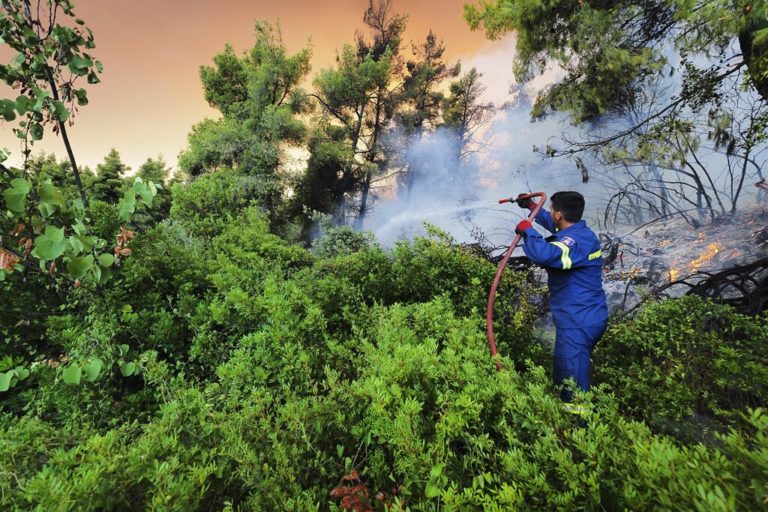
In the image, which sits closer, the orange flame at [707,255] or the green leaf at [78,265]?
the green leaf at [78,265]

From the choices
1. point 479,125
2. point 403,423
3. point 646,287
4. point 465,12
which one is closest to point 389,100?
point 479,125

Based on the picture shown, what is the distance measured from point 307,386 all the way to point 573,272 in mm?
2208

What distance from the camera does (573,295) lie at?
2445 mm

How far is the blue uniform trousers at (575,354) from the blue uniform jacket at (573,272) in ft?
0.18

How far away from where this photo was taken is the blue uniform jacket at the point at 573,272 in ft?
7.82

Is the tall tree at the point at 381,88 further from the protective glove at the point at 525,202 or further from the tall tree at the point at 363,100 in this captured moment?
the protective glove at the point at 525,202

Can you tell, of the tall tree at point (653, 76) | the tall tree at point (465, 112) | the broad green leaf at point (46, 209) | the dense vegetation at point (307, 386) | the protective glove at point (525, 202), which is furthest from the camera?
the tall tree at point (465, 112)

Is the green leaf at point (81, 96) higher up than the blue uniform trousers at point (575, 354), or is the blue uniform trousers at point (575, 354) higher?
the green leaf at point (81, 96)

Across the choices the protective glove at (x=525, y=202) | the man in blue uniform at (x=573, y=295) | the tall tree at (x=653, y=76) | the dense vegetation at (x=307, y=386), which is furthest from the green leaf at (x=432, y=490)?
the tall tree at (x=653, y=76)

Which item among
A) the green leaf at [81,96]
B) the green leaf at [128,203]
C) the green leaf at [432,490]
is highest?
the green leaf at [81,96]

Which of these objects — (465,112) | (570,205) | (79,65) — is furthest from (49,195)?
(465,112)

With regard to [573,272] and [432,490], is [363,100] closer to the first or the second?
[573,272]

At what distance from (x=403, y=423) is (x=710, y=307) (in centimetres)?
299

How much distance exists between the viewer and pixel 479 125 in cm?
1096
